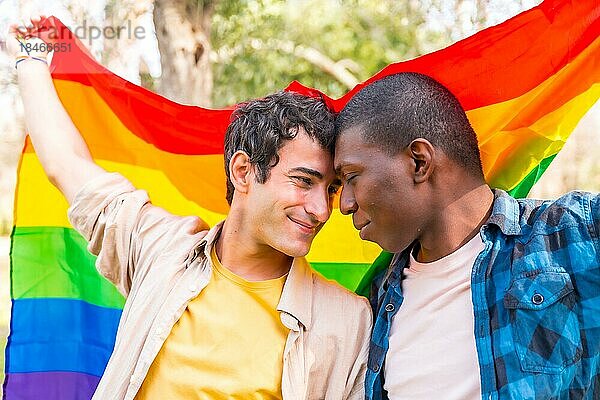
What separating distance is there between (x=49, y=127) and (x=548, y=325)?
1724mm

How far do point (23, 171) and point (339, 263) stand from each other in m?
1.26

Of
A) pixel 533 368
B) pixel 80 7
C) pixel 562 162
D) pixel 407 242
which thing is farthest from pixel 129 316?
pixel 562 162

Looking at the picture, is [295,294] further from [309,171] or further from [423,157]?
[423,157]

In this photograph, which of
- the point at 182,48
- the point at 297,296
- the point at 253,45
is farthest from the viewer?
the point at 253,45

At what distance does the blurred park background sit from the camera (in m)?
6.72

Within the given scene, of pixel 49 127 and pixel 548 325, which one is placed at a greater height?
pixel 49 127

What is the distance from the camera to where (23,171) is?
Answer: 10.2 feet

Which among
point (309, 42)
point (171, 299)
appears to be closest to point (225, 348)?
point (171, 299)

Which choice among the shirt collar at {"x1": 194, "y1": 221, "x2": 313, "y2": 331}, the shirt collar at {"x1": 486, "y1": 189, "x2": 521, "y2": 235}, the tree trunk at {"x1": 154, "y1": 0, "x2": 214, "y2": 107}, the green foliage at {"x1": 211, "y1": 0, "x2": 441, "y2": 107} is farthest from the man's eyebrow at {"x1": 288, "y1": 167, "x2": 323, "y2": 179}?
the green foliage at {"x1": 211, "y1": 0, "x2": 441, "y2": 107}

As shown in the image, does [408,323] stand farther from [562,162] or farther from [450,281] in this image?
[562,162]

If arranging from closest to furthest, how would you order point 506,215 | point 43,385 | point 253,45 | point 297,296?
point 506,215 → point 297,296 → point 43,385 → point 253,45

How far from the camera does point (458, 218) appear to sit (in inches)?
85.4

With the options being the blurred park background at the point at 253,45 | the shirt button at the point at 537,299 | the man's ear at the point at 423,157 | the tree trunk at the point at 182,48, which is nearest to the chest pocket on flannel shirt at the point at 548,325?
the shirt button at the point at 537,299

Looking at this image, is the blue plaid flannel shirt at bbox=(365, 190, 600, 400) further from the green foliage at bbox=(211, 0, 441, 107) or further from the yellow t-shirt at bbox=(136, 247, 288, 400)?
the green foliage at bbox=(211, 0, 441, 107)
